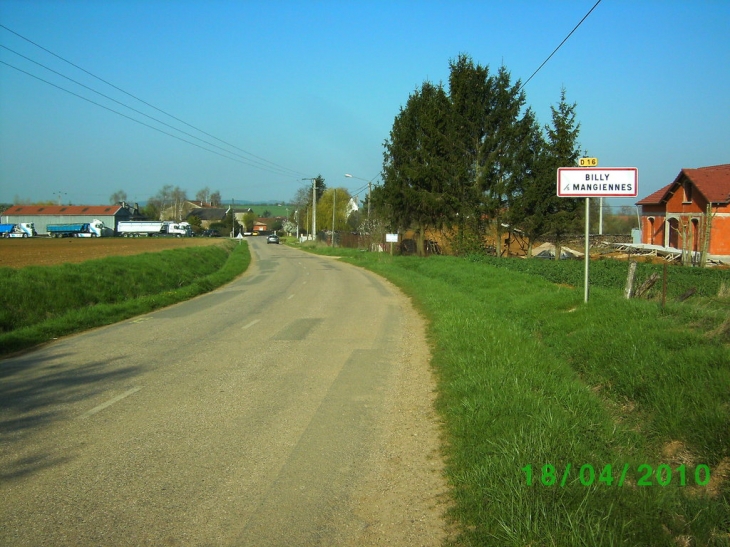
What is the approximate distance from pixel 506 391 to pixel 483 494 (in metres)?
2.53

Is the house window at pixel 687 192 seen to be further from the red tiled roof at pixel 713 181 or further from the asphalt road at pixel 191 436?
the asphalt road at pixel 191 436

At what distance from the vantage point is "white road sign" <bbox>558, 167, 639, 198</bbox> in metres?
12.1

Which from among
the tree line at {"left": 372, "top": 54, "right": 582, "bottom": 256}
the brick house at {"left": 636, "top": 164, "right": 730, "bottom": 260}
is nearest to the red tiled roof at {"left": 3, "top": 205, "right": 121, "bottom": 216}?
the tree line at {"left": 372, "top": 54, "right": 582, "bottom": 256}

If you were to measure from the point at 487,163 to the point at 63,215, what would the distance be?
10344 cm

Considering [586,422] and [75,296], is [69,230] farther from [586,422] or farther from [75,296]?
[586,422]

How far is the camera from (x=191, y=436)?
6406mm

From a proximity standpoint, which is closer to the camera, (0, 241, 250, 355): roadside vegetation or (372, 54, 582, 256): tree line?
(0, 241, 250, 355): roadside vegetation

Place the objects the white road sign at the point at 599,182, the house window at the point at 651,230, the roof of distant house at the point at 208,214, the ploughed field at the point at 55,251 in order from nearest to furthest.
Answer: the white road sign at the point at 599,182 < the ploughed field at the point at 55,251 < the house window at the point at 651,230 < the roof of distant house at the point at 208,214

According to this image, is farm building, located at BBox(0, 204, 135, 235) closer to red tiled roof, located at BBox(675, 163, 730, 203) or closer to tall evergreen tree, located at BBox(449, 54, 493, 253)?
tall evergreen tree, located at BBox(449, 54, 493, 253)

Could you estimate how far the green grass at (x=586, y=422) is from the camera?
412 cm

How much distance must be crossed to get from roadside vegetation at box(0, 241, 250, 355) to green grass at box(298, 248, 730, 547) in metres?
8.71

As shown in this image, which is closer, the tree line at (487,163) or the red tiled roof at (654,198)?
the tree line at (487,163)
